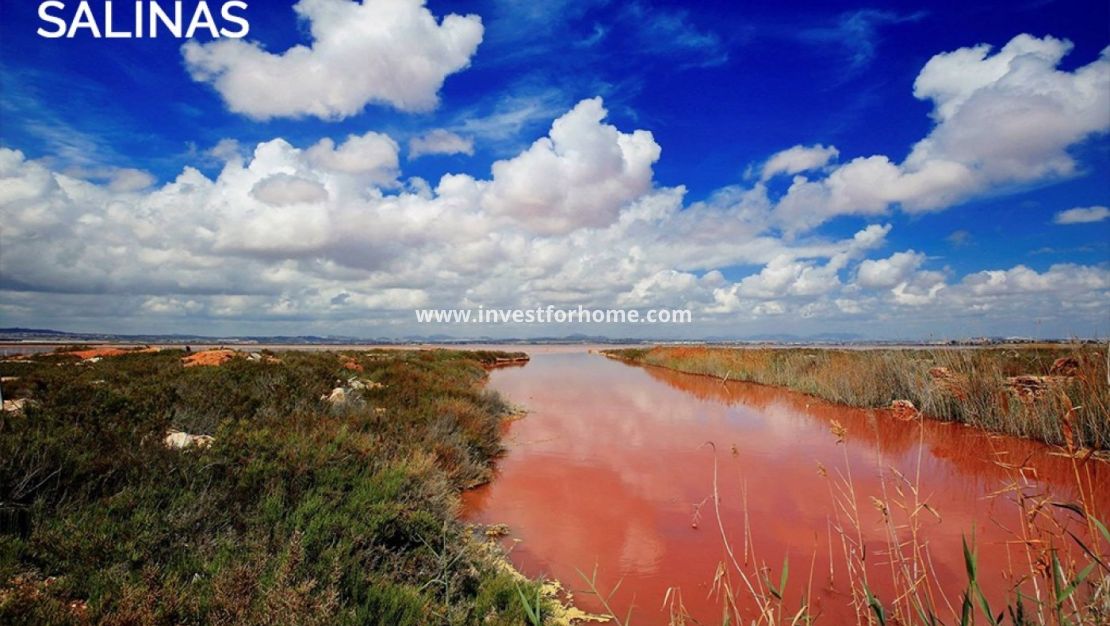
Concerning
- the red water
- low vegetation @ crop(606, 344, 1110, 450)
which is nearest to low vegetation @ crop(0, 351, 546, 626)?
the red water

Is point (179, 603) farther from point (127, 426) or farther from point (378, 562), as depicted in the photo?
point (127, 426)

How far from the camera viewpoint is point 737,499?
21.5 ft

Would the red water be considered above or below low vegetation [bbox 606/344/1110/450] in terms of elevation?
below

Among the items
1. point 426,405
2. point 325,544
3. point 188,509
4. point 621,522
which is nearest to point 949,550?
point 621,522

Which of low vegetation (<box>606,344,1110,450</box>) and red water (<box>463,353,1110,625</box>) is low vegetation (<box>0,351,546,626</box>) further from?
low vegetation (<box>606,344,1110,450</box>)

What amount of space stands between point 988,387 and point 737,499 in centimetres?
836

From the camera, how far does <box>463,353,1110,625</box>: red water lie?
174 inches

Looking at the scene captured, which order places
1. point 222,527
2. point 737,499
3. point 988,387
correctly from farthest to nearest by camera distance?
point 988,387 → point 737,499 → point 222,527

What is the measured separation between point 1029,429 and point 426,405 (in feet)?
35.8

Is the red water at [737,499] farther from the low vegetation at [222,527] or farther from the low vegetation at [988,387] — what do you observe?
the low vegetation at [222,527]

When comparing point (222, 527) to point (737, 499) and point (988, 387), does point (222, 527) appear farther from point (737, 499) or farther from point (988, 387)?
point (988, 387)

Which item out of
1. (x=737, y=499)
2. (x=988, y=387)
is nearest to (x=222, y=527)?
(x=737, y=499)

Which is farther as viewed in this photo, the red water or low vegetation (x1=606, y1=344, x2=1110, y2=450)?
low vegetation (x1=606, y1=344, x2=1110, y2=450)

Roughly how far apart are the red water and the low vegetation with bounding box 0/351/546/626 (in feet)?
3.71
